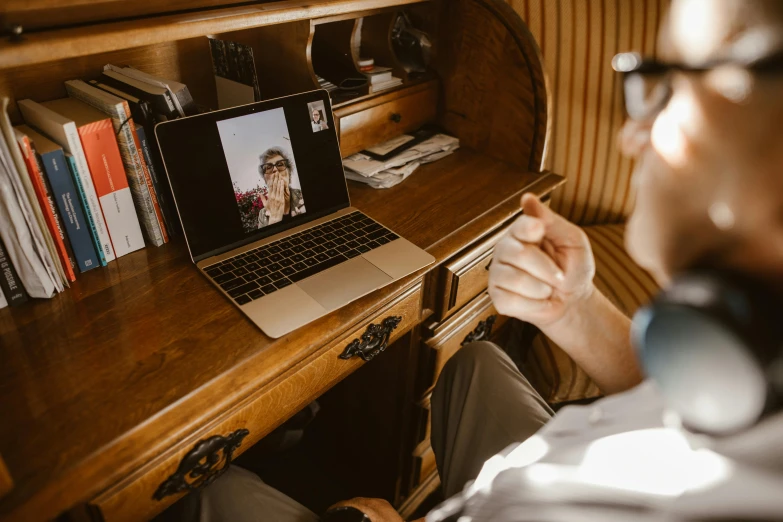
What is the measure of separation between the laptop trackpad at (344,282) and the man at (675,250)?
0.24 metres

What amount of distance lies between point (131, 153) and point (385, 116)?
0.64m

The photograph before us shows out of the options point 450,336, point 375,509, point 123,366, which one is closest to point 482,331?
point 450,336

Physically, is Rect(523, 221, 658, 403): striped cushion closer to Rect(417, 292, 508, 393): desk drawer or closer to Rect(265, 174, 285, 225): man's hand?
Rect(417, 292, 508, 393): desk drawer

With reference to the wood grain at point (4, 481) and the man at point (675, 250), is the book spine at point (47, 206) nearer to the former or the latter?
the wood grain at point (4, 481)

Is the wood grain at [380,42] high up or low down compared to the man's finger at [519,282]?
up

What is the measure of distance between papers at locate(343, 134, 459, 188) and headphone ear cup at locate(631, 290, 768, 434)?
87 cm

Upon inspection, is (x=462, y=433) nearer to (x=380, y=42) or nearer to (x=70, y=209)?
(x=70, y=209)

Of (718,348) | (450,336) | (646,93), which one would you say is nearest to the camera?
(718,348)

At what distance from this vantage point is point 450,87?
151 centimetres

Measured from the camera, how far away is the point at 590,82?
1.77 meters

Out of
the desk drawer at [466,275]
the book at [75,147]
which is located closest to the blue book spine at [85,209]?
the book at [75,147]

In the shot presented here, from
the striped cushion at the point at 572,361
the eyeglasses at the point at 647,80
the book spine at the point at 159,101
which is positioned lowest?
the striped cushion at the point at 572,361

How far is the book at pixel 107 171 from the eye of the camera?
92 cm

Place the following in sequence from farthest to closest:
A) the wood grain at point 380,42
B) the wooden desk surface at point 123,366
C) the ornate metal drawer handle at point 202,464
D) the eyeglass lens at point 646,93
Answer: the wood grain at point 380,42, the ornate metal drawer handle at point 202,464, the wooden desk surface at point 123,366, the eyeglass lens at point 646,93
